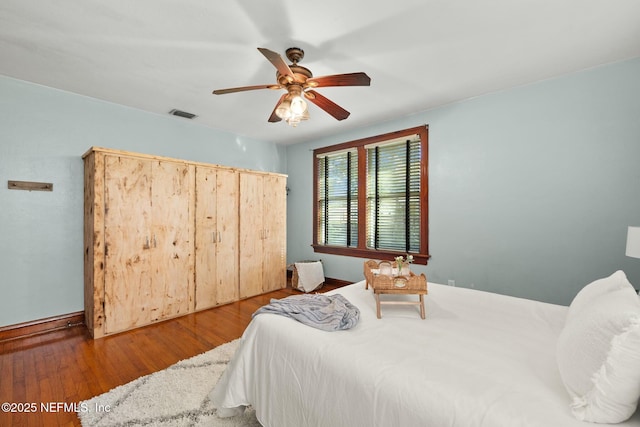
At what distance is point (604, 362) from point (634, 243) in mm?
1635

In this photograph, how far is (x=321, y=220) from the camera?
494cm

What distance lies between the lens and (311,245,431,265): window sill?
372 centimetres

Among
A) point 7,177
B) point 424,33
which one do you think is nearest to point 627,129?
point 424,33

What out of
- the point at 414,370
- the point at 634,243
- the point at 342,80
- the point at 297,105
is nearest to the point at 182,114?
the point at 297,105

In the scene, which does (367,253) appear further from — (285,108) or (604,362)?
(604,362)

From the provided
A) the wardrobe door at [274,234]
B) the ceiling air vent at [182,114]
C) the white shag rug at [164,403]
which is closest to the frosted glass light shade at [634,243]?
the white shag rug at [164,403]

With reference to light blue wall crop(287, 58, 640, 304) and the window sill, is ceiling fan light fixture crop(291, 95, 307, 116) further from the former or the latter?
the window sill

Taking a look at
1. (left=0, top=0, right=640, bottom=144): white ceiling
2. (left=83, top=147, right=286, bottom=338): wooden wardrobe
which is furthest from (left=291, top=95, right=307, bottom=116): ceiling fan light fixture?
(left=83, top=147, right=286, bottom=338): wooden wardrobe

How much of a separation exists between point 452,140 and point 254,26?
263cm

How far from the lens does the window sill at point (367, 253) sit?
3725 mm

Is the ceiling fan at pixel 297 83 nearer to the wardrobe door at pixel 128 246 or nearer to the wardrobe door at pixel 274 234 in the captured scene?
the wardrobe door at pixel 128 246

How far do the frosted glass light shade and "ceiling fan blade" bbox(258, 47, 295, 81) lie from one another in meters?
2.63

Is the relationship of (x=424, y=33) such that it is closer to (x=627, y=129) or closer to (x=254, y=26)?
(x=254, y=26)

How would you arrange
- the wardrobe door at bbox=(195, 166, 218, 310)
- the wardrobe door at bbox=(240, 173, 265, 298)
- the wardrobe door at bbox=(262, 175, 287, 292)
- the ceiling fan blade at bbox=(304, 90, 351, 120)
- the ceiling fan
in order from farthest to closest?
the wardrobe door at bbox=(262, 175, 287, 292) → the wardrobe door at bbox=(240, 173, 265, 298) → the wardrobe door at bbox=(195, 166, 218, 310) → the ceiling fan blade at bbox=(304, 90, 351, 120) → the ceiling fan
